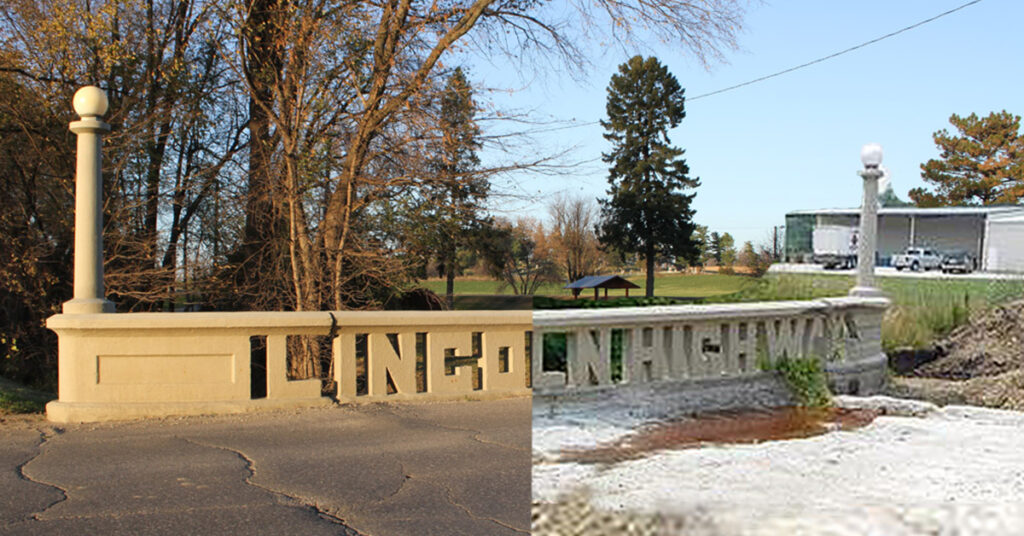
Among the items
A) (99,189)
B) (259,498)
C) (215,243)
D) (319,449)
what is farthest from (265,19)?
(259,498)

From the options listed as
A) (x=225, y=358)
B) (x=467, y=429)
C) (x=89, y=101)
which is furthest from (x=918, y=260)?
(x=89, y=101)

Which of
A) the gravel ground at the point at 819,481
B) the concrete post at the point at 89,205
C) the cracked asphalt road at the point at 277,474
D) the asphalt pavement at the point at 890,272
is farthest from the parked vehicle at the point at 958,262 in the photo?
the concrete post at the point at 89,205

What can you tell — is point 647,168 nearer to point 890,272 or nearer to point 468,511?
point 890,272

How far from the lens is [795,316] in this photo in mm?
863

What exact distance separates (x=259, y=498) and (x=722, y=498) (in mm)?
3723

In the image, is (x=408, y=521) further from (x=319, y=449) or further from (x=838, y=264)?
(x=838, y=264)

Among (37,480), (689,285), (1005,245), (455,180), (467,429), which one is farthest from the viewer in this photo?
(455,180)

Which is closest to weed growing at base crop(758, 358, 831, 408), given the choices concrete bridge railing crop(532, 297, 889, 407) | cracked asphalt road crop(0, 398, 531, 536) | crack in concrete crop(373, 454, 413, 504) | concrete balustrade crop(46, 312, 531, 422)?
concrete bridge railing crop(532, 297, 889, 407)

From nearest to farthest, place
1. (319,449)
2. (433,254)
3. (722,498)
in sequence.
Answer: (722,498), (319,449), (433,254)

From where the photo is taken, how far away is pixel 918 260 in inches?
32.8

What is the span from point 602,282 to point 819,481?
0.31m

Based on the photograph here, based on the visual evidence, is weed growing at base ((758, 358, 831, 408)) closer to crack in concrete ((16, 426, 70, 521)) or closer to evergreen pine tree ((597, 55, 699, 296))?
evergreen pine tree ((597, 55, 699, 296))

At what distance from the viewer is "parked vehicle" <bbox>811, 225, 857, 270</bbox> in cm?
85

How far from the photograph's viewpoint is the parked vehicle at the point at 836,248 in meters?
0.85
